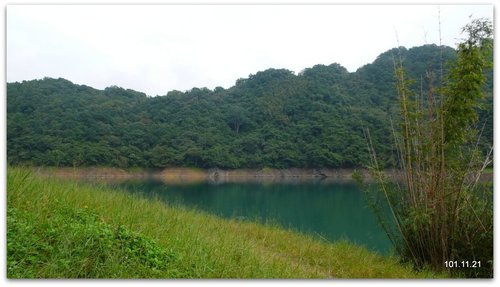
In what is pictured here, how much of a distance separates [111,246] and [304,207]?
13.2 metres

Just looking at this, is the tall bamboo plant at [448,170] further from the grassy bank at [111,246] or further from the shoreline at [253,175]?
the shoreline at [253,175]

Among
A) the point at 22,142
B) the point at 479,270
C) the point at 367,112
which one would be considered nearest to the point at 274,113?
the point at 367,112

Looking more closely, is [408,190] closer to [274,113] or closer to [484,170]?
[484,170]

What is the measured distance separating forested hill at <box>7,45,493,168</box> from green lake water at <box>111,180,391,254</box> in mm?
1206

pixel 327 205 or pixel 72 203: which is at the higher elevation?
pixel 72 203

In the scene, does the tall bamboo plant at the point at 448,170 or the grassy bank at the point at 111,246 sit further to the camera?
the tall bamboo plant at the point at 448,170

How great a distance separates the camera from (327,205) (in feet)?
53.3

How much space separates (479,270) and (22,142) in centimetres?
565

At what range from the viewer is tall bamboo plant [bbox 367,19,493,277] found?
4.11 m

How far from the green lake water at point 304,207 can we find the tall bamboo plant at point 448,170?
1.04m

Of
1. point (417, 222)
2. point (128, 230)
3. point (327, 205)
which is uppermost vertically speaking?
point (128, 230)

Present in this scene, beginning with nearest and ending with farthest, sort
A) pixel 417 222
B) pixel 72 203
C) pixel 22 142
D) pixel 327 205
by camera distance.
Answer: pixel 72 203 → pixel 417 222 → pixel 22 142 → pixel 327 205

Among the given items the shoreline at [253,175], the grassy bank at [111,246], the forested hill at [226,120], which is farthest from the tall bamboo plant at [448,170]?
the shoreline at [253,175]

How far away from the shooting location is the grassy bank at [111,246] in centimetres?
263
